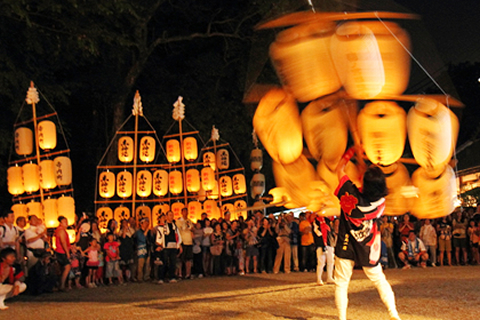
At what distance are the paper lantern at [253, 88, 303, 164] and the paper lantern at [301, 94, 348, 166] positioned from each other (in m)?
0.11

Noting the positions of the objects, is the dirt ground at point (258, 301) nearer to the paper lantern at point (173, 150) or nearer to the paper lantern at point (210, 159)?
the paper lantern at point (173, 150)

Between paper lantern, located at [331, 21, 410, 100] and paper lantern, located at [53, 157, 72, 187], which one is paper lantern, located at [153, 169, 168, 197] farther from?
paper lantern, located at [331, 21, 410, 100]

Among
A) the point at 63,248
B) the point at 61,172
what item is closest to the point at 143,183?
the point at 61,172

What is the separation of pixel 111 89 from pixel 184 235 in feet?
32.2

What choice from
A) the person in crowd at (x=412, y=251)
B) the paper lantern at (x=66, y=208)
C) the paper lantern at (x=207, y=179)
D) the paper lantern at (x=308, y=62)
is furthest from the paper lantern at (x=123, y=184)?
the paper lantern at (x=308, y=62)

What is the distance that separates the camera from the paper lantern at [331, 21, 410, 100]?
5.58m

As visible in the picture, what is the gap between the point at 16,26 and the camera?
17750 mm

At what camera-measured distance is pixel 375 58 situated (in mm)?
5570

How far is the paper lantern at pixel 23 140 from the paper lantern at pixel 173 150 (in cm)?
572

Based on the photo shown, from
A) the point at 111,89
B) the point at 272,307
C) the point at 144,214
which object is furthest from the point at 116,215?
the point at 272,307

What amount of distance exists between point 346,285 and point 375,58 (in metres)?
3.07

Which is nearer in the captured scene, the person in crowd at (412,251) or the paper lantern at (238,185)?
the person in crowd at (412,251)

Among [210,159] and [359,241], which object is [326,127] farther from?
[210,159]

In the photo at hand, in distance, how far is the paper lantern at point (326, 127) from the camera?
6.06 metres
